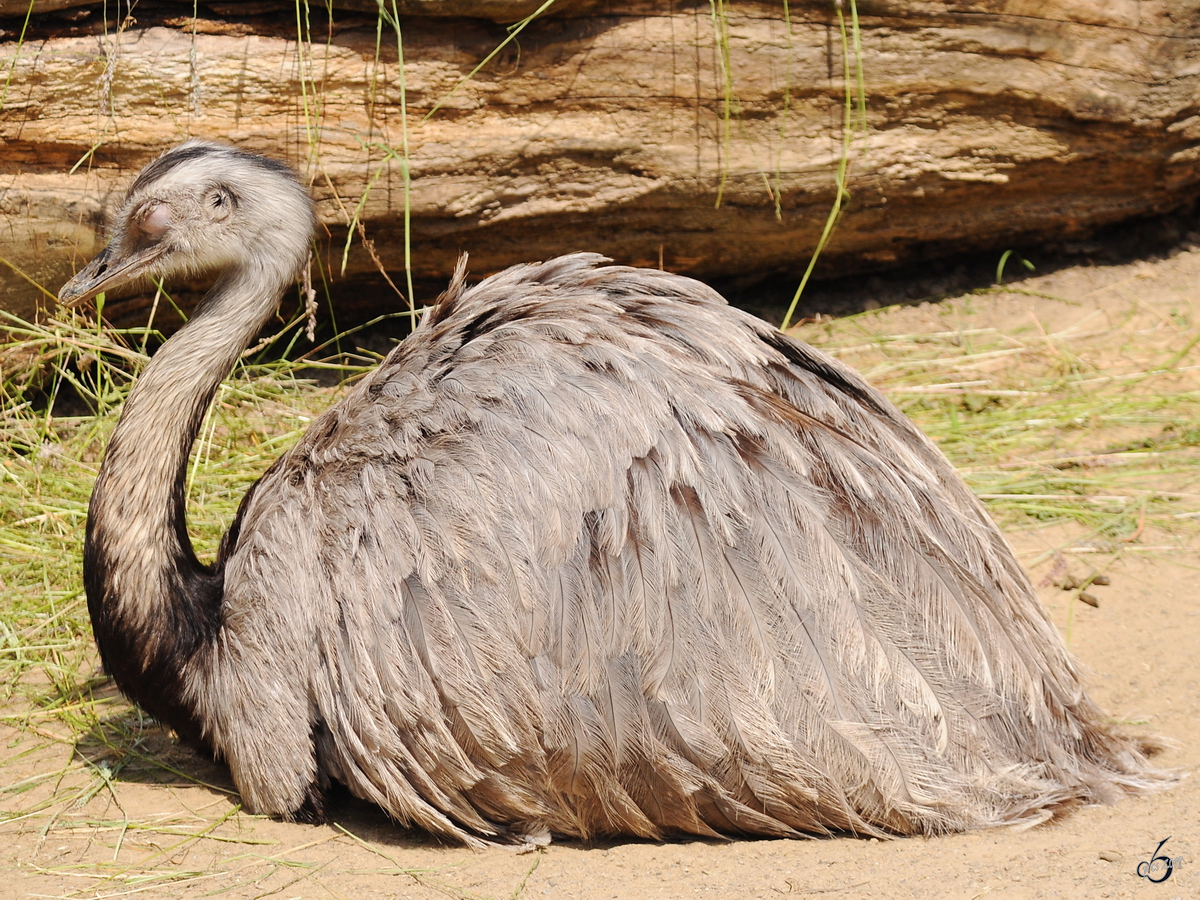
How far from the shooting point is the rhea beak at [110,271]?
11.9 feet

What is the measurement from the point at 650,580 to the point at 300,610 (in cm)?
88

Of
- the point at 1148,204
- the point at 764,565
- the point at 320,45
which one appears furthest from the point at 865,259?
the point at 764,565

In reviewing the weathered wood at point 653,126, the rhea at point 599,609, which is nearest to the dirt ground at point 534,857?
the rhea at point 599,609

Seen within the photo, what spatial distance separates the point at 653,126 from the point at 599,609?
3078 millimetres

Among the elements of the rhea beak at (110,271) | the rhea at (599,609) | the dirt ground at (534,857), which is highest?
the rhea beak at (110,271)

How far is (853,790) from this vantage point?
118 inches

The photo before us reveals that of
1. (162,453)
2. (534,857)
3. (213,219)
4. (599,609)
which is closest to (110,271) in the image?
(213,219)

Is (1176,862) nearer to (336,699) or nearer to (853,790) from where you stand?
(853,790)

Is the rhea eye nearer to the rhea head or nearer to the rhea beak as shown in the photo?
the rhea head

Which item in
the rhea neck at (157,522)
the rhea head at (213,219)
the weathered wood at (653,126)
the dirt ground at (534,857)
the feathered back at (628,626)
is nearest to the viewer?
the dirt ground at (534,857)

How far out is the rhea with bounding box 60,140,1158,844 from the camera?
118 inches

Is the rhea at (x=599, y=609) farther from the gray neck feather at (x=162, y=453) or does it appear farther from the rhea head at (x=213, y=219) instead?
the rhea head at (x=213, y=219)

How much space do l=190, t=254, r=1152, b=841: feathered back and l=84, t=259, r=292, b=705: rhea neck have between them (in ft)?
0.51

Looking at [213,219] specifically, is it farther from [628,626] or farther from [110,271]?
[628,626]
